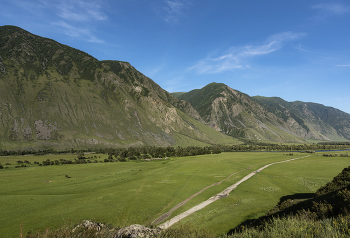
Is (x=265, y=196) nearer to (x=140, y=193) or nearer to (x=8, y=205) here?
(x=140, y=193)

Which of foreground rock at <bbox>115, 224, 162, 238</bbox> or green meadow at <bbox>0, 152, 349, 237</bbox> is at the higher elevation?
foreground rock at <bbox>115, 224, 162, 238</bbox>

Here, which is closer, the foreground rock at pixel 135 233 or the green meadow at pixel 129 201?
the foreground rock at pixel 135 233

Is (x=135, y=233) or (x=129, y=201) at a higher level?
(x=135, y=233)

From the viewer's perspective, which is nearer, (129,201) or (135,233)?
(135,233)

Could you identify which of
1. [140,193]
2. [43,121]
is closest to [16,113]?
[43,121]

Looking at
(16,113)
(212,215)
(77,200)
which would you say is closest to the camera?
(212,215)

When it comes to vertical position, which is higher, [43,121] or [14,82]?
[14,82]

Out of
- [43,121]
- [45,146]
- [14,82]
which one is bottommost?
[45,146]

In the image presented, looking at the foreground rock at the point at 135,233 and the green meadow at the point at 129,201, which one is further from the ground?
the foreground rock at the point at 135,233

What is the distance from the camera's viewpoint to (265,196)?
35281mm

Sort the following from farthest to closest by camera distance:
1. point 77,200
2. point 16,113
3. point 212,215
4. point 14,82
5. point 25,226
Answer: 1. point 14,82
2. point 16,113
3. point 77,200
4. point 212,215
5. point 25,226

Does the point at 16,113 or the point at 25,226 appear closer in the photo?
the point at 25,226

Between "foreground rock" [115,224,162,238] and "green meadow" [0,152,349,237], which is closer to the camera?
"foreground rock" [115,224,162,238]

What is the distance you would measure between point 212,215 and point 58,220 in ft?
69.4
